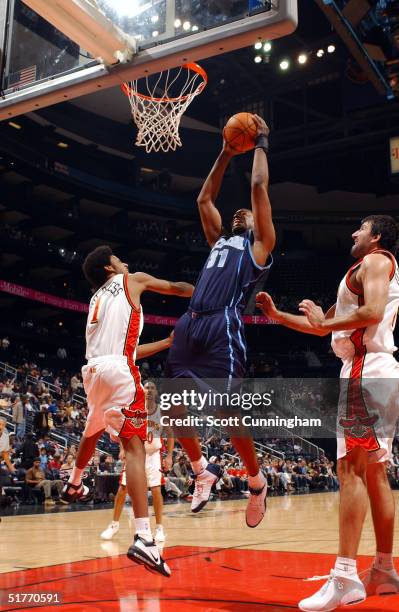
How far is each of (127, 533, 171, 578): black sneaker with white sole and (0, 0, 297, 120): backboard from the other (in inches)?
121

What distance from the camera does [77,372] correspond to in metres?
22.5

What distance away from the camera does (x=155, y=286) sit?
4227mm

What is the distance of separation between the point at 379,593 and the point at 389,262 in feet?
6.76

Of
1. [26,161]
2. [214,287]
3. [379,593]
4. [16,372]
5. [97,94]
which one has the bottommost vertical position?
[379,593]

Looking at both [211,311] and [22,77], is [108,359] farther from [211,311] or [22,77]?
[22,77]

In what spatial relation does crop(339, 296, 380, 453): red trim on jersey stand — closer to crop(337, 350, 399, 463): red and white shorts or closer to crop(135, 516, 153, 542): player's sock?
crop(337, 350, 399, 463): red and white shorts

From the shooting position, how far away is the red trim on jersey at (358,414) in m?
3.52

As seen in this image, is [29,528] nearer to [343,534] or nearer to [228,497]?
[343,534]

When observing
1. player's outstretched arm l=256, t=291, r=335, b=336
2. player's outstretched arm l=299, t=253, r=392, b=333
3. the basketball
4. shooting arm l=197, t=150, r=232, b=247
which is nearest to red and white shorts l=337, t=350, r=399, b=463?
player's outstretched arm l=299, t=253, r=392, b=333

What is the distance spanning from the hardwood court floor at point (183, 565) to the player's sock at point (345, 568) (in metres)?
0.43

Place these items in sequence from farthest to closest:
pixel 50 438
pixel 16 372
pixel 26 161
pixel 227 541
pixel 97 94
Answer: pixel 97 94
pixel 26 161
pixel 16 372
pixel 50 438
pixel 227 541

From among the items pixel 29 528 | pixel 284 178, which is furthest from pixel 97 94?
pixel 29 528

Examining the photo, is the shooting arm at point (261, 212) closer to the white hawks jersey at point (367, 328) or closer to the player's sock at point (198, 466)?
the white hawks jersey at point (367, 328)

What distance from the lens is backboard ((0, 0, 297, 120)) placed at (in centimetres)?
400
